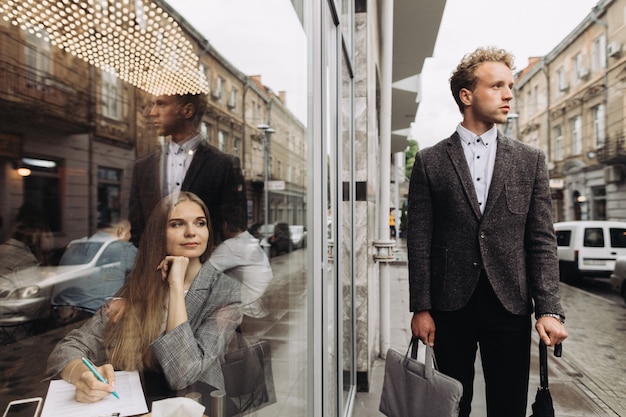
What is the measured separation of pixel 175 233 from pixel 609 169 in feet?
74.0

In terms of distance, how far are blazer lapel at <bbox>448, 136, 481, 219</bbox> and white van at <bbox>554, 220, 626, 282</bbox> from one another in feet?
35.5

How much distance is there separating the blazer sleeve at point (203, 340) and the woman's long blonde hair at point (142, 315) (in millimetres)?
47

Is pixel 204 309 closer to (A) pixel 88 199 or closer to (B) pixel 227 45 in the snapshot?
(B) pixel 227 45

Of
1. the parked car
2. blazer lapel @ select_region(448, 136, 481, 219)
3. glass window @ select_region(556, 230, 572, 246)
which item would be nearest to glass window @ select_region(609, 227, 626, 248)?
glass window @ select_region(556, 230, 572, 246)

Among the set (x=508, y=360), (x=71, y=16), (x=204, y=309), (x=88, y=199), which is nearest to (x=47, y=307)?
(x=88, y=199)

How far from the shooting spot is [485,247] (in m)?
1.64

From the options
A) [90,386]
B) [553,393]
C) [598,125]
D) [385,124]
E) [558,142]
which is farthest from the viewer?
[558,142]

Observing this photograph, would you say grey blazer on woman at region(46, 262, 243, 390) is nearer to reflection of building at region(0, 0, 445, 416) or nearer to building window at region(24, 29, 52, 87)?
reflection of building at region(0, 0, 445, 416)

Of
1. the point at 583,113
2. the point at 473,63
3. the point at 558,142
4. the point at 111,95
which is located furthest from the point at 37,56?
the point at 558,142

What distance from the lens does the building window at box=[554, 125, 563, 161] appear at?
22.0m

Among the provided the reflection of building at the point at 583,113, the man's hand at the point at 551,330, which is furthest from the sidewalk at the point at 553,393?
the reflection of building at the point at 583,113

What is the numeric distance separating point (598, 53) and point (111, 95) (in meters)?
21.3

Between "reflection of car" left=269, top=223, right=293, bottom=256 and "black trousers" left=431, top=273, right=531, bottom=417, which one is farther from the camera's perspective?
"reflection of car" left=269, top=223, right=293, bottom=256

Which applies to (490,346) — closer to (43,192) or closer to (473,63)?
(473,63)
